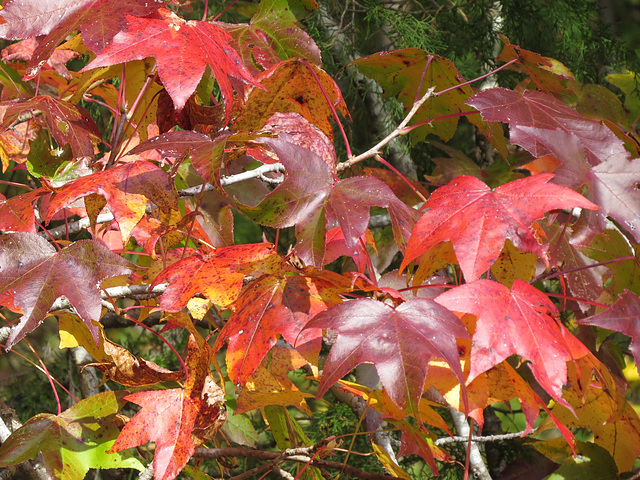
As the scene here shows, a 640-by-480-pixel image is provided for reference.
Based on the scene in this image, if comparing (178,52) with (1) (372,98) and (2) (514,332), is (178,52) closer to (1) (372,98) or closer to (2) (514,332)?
(2) (514,332)

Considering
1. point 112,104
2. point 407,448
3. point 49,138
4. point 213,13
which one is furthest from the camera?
point 213,13

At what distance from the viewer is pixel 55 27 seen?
77 centimetres

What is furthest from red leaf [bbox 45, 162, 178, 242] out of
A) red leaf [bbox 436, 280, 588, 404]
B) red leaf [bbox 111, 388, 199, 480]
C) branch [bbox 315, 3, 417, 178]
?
branch [bbox 315, 3, 417, 178]

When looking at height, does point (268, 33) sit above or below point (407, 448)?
above

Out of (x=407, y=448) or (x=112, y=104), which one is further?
(x=112, y=104)

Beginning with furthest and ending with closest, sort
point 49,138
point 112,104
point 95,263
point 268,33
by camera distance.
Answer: point 112,104
point 49,138
point 268,33
point 95,263

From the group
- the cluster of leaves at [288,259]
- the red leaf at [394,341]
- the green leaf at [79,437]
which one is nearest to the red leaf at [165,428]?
the cluster of leaves at [288,259]

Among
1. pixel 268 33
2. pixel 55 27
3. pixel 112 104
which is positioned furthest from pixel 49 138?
pixel 268 33

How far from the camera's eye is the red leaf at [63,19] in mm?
746

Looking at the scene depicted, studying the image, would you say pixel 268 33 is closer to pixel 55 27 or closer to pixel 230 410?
pixel 55 27

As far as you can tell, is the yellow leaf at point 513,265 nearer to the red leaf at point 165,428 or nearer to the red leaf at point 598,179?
the red leaf at point 598,179

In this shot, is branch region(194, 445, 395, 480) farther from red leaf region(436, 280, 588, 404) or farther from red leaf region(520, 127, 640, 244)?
red leaf region(520, 127, 640, 244)

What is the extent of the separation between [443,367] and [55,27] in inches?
28.1

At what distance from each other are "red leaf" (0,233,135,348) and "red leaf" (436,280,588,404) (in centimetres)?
42
